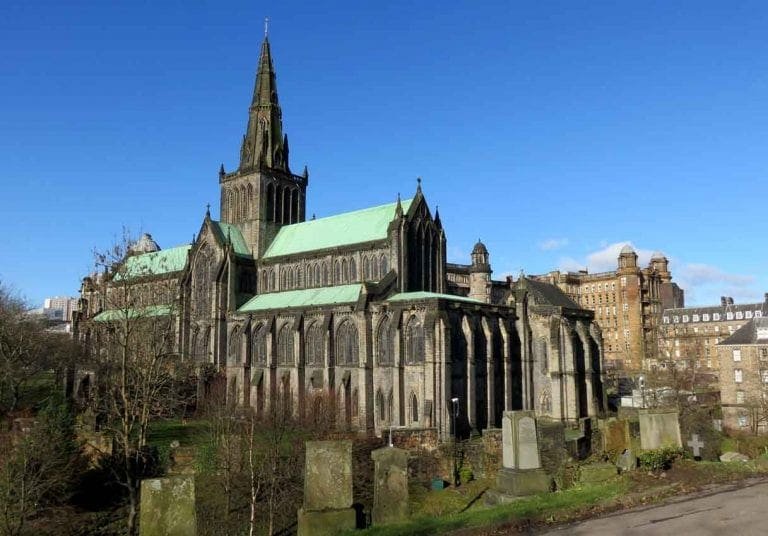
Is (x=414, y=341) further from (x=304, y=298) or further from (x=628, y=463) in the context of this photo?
(x=628, y=463)

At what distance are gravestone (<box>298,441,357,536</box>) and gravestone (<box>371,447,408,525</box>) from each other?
1.24 m

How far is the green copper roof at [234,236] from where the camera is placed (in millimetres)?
68769

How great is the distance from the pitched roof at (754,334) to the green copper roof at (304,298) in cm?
4061

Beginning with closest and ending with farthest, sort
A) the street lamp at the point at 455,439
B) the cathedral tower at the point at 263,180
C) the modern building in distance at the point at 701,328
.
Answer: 1. the street lamp at the point at 455,439
2. the cathedral tower at the point at 263,180
3. the modern building in distance at the point at 701,328

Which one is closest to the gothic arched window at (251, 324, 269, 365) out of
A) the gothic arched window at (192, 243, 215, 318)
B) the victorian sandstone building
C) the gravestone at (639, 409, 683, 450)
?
the victorian sandstone building

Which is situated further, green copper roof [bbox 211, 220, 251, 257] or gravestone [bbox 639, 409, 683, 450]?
green copper roof [bbox 211, 220, 251, 257]

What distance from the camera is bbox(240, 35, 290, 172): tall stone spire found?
72000 mm

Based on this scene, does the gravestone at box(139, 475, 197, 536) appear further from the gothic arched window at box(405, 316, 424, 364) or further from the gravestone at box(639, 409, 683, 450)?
the gothic arched window at box(405, 316, 424, 364)

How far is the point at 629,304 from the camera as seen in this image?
11488cm

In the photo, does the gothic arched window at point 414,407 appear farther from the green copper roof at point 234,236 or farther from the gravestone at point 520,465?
the gravestone at point 520,465

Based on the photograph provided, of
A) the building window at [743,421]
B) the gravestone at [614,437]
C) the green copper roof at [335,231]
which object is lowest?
the building window at [743,421]

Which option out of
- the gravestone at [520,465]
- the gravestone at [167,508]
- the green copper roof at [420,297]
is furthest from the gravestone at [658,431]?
the green copper roof at [420,297]

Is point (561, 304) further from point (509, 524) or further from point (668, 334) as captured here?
point (668, 334)

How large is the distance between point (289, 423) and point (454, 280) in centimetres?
7612
